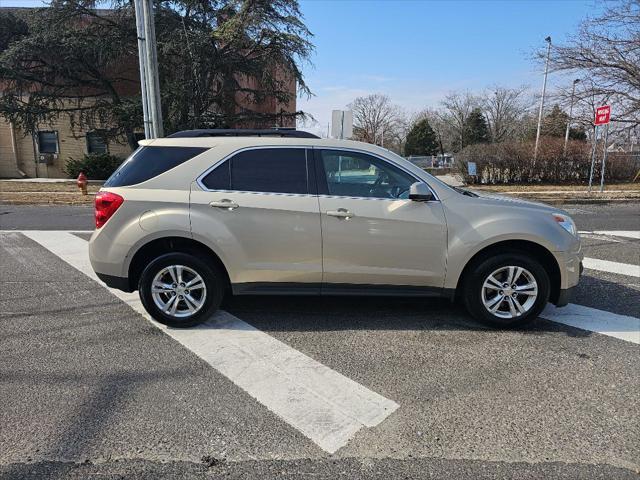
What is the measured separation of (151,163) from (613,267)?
644 cm

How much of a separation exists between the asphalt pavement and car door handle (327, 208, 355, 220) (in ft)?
3.58

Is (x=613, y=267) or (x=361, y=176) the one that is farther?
(x=613, y=267)

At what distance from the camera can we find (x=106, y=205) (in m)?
4.29

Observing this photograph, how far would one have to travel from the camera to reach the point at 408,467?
2.49 meters

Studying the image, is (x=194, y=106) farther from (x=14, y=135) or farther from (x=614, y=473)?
(x=614, y=473)

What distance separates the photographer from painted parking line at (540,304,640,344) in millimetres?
4281

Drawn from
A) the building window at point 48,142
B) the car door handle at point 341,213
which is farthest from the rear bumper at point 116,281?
the building window at point 48,142

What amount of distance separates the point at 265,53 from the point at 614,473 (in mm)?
21857

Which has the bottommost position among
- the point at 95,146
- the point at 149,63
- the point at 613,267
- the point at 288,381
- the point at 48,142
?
the point at 288,381

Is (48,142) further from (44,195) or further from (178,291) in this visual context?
(178,291)

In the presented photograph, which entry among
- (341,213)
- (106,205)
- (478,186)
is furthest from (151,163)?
(478,186)

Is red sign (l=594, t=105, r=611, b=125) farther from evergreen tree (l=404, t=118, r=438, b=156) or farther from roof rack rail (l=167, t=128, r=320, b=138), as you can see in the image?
evergreen tree (l=404, t=118, r=438, b=156)

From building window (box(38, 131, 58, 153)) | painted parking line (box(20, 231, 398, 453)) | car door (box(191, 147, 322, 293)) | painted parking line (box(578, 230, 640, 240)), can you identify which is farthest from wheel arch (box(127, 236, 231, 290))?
building window (box(38, 131, 58, 153))

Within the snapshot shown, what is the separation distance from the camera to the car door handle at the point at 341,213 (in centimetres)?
419
